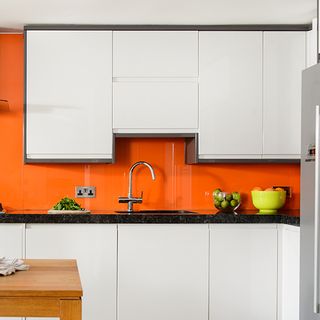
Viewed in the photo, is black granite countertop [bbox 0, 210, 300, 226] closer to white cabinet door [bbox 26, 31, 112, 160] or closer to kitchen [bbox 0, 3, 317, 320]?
kitchen [bbox 0, 3, 317, 320]

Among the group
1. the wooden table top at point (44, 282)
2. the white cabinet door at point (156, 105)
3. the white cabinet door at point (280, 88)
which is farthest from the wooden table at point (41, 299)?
the white cabinet door at point (280, 88)

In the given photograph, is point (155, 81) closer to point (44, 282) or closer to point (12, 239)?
point (12, 239)

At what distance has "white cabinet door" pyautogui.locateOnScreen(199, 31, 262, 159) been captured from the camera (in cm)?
524

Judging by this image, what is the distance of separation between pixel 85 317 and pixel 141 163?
1.25 metres

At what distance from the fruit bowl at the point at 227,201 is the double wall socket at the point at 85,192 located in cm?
96

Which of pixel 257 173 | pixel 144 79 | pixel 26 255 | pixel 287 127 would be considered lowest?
pixel 26 255

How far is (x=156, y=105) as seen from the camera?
5234mm

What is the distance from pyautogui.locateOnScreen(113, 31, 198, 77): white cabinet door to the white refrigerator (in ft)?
4.53

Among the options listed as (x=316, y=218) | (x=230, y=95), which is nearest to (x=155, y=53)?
(x=230, y=95)

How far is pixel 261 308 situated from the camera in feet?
16.1

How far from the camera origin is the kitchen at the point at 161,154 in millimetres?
4848

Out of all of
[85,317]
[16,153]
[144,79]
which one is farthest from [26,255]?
[144,79]

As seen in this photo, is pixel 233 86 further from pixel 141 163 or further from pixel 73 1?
pixel 73 1

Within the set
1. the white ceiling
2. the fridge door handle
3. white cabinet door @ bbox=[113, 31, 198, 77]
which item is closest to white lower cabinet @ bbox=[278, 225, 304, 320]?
the fridge door handle
